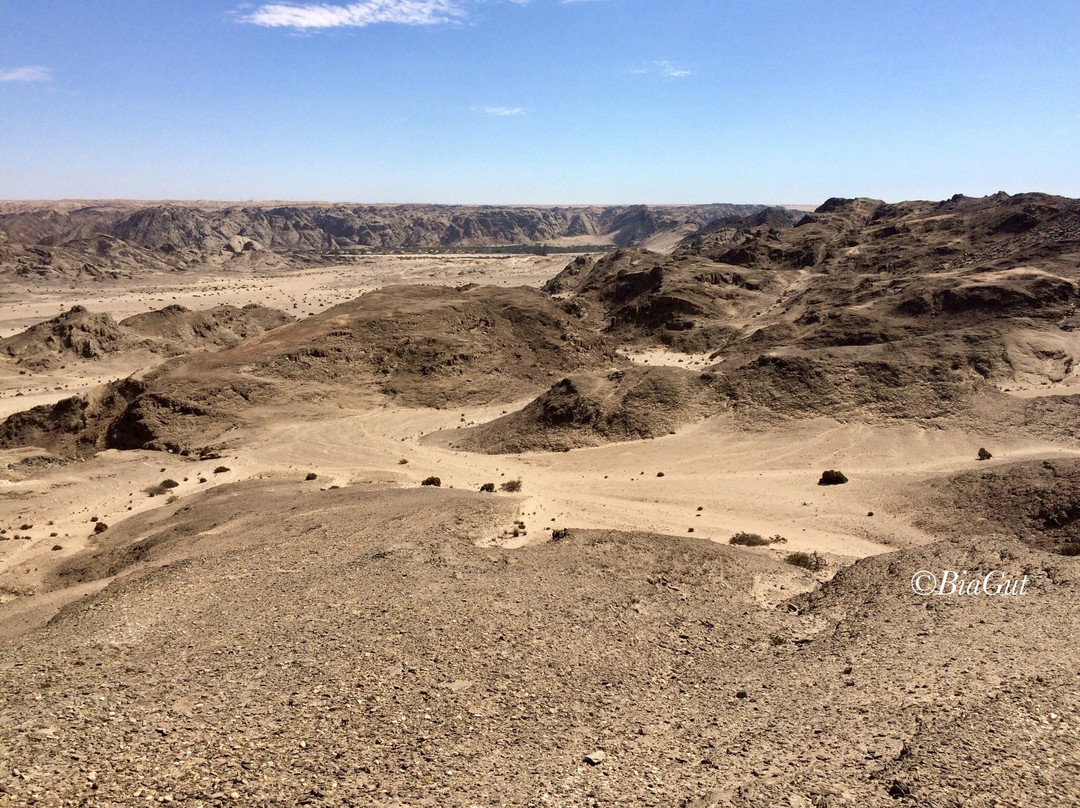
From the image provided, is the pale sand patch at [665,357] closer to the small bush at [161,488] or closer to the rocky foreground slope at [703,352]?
the rocky foreground slope at [703,352]

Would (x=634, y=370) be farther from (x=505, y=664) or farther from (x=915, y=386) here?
(x=505, y=664)

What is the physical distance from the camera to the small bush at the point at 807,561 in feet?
62.6

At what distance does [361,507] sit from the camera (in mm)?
23266

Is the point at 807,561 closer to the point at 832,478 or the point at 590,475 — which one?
the point at 832,478

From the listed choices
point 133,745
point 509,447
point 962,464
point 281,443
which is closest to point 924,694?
point 133,745

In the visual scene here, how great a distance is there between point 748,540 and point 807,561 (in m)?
2.41

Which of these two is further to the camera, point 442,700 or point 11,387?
point 11,387

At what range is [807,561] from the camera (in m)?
19.3

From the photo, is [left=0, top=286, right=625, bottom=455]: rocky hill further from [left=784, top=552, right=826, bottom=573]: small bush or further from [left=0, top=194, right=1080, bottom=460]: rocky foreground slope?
[left=784, top=552, right=826, bottom=573]: small bush

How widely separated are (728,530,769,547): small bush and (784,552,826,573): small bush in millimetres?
1505

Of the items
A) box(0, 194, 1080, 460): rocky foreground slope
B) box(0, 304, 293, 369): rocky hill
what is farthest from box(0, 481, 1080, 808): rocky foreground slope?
box(0, 304, 293, 369): rocky hill

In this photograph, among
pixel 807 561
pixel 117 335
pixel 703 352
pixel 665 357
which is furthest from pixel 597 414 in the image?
pixel 117 335

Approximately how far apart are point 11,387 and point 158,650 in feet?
164

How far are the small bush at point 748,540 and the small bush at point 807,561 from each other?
1.50m
